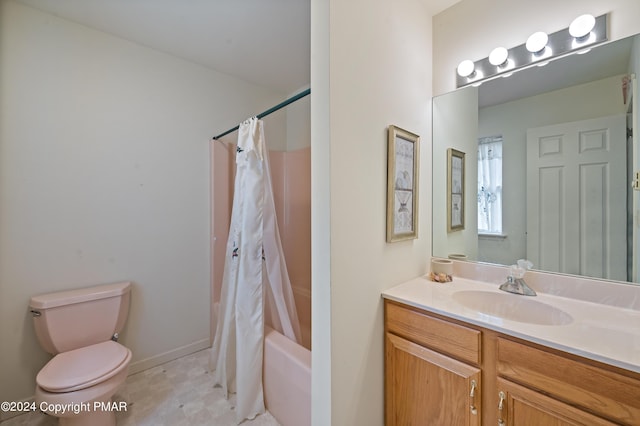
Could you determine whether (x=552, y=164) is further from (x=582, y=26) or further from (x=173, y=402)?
(x=173, y=402)

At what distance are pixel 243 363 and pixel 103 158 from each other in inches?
70.1

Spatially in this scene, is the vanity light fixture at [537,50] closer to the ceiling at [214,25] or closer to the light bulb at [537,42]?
the light bulb at [537,42]

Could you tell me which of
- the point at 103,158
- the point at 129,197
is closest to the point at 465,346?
the point at 129,197

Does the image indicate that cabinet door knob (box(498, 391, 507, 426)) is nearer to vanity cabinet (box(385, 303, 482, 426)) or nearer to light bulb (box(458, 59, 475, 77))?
vanity cabinet (box(385, 303, 482, 426))

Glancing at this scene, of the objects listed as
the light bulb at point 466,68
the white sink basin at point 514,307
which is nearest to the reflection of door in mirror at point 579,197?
the white sink basin at point 514,307

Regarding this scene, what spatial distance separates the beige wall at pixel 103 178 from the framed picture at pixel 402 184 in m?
1.79

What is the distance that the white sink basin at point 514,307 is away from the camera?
1.14 metres

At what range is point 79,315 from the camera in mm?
1659

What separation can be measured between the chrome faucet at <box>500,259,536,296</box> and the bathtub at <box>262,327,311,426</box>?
1.12 metres

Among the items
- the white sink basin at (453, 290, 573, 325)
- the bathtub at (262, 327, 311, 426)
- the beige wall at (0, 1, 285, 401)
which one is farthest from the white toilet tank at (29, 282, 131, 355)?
the white sink basin at (453, 290, 573, 325)

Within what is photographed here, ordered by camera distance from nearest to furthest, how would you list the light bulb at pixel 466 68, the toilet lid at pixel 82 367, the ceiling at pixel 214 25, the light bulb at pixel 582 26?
1. the light bulb at pixel 582 26
2. the toilet lid at pixel 82 367
3. the light bulb at pixel 466 68
4. the ceiling at pixel 214 25

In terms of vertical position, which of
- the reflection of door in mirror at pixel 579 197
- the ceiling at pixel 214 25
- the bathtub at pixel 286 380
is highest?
the ceiling at pixel 214 25

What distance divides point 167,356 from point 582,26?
3423mm

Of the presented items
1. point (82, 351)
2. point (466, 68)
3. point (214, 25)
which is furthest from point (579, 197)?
point (82, 351)
